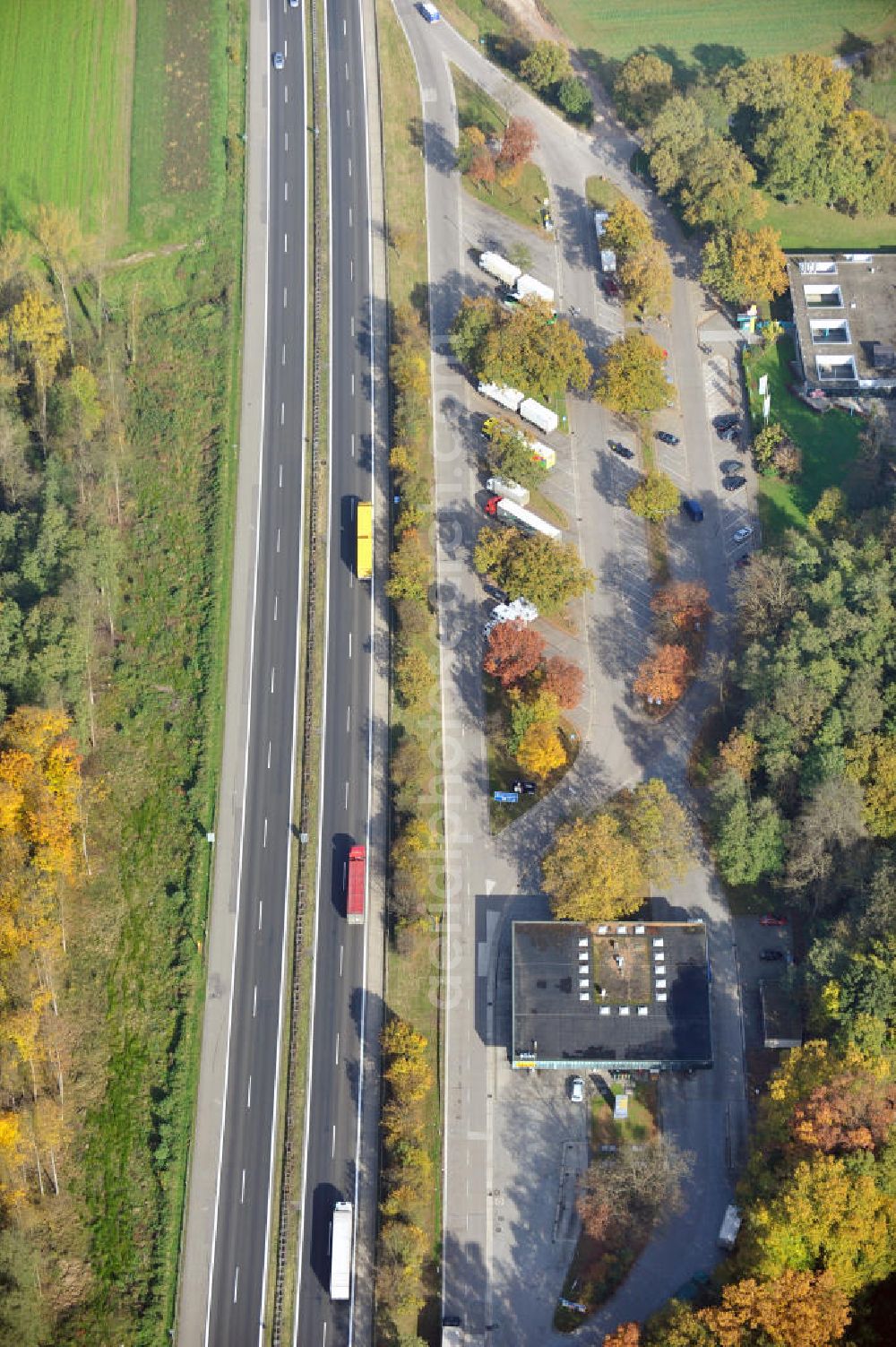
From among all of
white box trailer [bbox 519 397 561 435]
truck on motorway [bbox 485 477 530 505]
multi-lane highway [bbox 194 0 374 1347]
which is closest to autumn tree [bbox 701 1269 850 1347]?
multi-lane highway [bbox 194 0 374 1347]

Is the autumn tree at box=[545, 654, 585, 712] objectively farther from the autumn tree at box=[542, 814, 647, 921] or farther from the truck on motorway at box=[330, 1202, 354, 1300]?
the truck on motorway at box=[330, 1202, 354, 1300]

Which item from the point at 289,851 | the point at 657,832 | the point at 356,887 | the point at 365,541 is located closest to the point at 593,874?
the point at 657,832

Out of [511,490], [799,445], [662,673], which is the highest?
[799,445]

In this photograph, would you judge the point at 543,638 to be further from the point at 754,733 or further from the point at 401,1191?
the point at 401,1191

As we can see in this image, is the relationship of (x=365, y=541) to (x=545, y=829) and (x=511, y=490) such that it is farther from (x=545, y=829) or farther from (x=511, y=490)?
(x=545, y=829)

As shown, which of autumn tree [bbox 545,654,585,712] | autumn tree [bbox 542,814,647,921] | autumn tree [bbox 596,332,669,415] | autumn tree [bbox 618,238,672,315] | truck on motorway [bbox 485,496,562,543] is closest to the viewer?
autumn tree [bbox 542,814,647,921]
